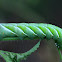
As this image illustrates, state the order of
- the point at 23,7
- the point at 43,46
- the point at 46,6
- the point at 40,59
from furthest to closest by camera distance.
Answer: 1. the point at 46,6
2. the point at 23,7
3. the point at 43,46
4. the point at 40,59

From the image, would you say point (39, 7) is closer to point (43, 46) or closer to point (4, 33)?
point (43, 46)

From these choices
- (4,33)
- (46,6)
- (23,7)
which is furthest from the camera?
(46,6)

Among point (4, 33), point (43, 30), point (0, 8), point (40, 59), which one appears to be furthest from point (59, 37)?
point (0, 8)

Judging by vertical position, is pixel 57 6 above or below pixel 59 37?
A: above

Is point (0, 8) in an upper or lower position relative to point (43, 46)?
upper

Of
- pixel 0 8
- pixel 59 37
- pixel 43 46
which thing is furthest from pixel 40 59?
pixel 59 37

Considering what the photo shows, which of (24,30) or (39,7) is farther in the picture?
(39,7)

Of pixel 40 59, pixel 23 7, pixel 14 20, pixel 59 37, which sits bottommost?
pixel 40 59

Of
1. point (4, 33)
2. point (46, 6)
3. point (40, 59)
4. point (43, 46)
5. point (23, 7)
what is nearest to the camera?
point (4, 33)

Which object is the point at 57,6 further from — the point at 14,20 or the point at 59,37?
the point at 59,37
